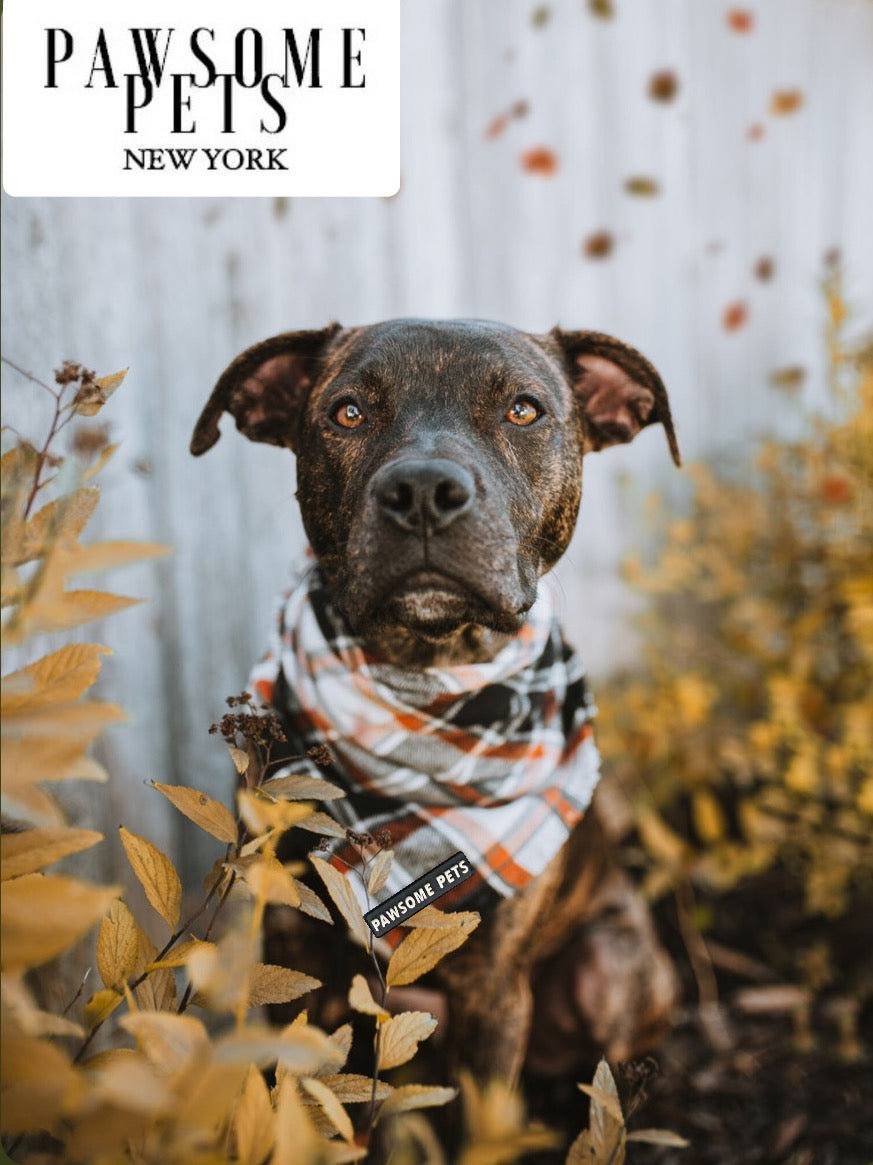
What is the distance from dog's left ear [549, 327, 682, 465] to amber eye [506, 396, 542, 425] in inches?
10.9

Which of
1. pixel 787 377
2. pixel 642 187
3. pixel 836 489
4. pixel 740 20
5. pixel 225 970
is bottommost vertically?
pixel 225 970

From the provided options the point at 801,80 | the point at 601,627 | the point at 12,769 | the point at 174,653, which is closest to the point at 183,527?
the point at 174,653

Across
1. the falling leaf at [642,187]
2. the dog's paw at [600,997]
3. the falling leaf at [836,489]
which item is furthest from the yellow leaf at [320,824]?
the falling leaf at [642,187]

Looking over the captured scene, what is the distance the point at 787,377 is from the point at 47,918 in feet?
13.4

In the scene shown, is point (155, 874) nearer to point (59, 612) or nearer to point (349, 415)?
point (59, 612)

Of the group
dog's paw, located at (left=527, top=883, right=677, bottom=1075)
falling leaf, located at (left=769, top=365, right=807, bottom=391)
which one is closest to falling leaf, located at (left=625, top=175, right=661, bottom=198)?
falling leaf, located at (left=769, top=365, right=807, bottom=391)

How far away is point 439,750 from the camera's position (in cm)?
192

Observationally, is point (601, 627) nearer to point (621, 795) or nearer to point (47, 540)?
point (621, 795)

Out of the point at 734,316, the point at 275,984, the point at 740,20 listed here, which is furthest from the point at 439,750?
the point at 740,20

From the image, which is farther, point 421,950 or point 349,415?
point 349,415

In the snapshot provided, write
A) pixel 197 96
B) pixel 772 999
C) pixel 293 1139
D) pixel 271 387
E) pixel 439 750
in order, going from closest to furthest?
pixel 293 1139 < pixel 197 96 < pixel 439 750 < pixel 271 387 < pixel 772 999

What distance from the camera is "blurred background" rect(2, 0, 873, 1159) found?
232cm

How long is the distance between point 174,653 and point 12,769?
5.73 feet

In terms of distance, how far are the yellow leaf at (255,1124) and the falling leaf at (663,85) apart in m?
3.83
